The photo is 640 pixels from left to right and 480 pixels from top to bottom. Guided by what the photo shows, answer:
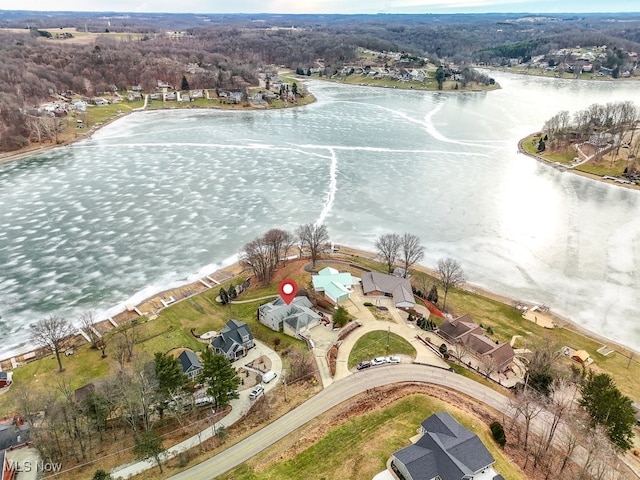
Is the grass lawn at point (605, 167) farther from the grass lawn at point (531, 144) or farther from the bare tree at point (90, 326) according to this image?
the bare tree at point (90, 326)

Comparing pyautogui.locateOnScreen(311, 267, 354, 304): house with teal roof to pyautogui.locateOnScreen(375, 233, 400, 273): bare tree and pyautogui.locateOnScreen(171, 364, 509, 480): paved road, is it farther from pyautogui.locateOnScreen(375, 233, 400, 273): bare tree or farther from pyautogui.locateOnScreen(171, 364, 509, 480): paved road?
pyautogui.locateOnScreen(171, 364, 509, 480): paved road

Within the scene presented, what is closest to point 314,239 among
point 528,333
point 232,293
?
point 232,293

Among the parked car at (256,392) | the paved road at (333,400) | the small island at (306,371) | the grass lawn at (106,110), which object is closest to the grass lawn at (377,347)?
the small island at (306,371)

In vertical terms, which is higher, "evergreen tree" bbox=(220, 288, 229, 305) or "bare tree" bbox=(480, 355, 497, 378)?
"bare tree" bbox=(480, 355, 497, 378)

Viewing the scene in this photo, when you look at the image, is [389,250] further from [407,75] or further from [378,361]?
[407,75]

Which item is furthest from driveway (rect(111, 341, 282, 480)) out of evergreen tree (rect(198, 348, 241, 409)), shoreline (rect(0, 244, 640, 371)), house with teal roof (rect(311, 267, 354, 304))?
shoreline (rect(0, 244, 640, 371))

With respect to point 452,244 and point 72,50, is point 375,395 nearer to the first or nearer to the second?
point 452,244
